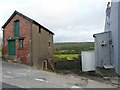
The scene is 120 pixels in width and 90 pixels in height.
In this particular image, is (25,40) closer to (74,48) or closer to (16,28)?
(16,28)

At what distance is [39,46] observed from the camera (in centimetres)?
2536

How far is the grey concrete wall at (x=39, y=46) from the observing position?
23.2 metres

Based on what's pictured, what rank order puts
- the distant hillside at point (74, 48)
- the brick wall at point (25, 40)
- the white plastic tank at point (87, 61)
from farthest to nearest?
1. the distant hillside at point (74, 48)
2. the white plastic tank at point (87, 61)
3. the brick wall at point (25, 40)

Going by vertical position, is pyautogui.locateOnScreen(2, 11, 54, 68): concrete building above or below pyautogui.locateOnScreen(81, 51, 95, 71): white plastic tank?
above

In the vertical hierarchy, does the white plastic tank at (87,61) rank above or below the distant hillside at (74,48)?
below

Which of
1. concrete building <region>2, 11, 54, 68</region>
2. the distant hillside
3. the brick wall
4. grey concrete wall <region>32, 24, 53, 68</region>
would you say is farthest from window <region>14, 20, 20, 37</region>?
the distant hillside

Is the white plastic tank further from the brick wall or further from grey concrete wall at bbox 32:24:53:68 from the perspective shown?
the brick wall

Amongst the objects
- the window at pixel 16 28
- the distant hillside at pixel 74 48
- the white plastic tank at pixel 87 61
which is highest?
the window at pixel 16 28

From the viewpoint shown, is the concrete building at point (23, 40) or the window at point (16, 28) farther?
the window at point (16, 28)

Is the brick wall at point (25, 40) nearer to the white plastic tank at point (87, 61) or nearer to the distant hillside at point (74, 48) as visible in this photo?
the white plastic tank at point (87, 61)

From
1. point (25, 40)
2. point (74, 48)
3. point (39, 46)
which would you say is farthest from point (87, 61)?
point (74, 48)

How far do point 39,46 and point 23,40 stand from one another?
2.81 m

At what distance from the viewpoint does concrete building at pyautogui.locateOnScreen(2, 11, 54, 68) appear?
885 inches

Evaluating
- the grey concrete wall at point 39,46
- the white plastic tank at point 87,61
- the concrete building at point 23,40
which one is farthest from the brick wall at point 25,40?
the white plastic tank at point 87,61
